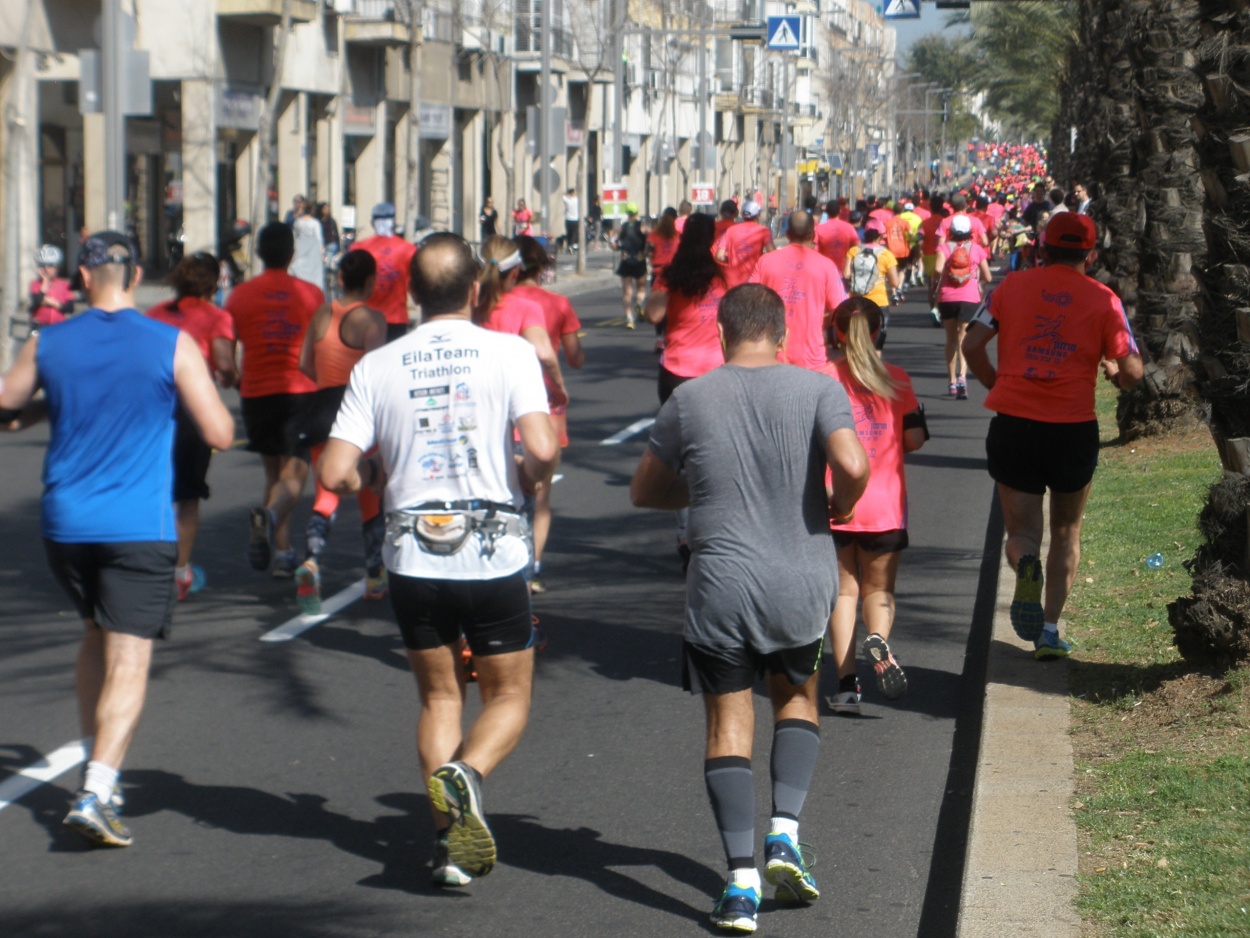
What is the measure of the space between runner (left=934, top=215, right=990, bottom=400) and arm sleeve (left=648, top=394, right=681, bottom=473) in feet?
39.0

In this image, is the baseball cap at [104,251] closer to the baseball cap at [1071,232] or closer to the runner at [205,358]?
the runner at [205,358]

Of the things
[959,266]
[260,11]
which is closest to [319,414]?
[959,266]

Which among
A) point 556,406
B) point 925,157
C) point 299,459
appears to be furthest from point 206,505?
point 925,157

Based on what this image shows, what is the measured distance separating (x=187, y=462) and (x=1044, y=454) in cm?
394

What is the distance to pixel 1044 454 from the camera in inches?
279

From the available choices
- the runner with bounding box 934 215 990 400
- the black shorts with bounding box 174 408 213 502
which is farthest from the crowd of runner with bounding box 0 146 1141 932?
the runner with bounding box 934 215 990 400

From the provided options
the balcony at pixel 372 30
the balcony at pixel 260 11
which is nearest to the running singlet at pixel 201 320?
the balcony at pixel 260 11

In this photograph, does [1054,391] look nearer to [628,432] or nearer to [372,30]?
[628,432]

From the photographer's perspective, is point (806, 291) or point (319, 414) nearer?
point (319, 414)

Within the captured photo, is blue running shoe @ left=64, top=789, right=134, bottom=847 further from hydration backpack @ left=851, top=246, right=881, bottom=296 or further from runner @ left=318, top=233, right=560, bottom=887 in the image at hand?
hydration backpack @ left=851, top=246, right=881, bottom=296

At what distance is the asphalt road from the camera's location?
476cm

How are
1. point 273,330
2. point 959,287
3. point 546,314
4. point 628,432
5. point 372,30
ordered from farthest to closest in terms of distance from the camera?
1. point 372,30
2. point 959,287
3. point 628,432
4. point 273,330
5. point 546,314

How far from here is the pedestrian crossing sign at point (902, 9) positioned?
2928 centimetres

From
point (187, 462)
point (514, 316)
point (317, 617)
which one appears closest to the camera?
point (514, 316)
